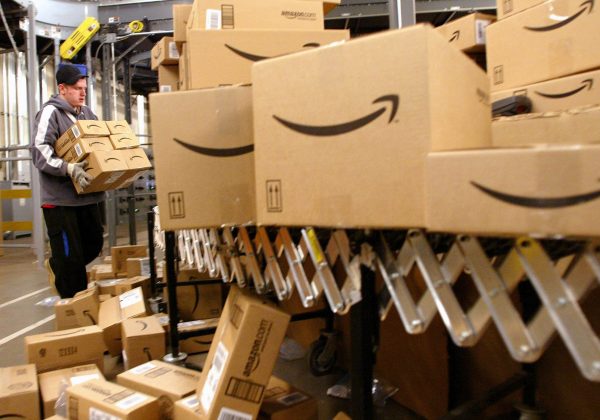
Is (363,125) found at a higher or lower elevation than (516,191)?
higher

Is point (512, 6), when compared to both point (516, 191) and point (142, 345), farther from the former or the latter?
point (142, 345)

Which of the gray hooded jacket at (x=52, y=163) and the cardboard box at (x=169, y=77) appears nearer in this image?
the gray hooded jacket at (x=52, y=163)

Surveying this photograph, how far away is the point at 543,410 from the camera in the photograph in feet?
4.53

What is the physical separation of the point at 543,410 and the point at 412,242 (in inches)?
35.6

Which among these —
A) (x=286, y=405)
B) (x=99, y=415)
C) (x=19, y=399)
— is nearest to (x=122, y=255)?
(x=19, y=399)

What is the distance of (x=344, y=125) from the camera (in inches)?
35.4

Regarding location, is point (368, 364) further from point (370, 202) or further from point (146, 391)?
point (146, 391)

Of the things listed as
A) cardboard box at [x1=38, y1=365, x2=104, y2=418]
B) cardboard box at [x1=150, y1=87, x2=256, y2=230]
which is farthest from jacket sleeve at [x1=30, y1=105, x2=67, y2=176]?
cardboard box at [x1=150, y1=87, x2=256, y2=230]

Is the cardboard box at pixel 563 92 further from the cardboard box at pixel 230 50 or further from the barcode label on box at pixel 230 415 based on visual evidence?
the barcode label on box at pixel 230 415

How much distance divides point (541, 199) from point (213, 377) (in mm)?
885

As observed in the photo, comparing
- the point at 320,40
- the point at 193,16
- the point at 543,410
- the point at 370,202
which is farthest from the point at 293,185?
the point at 193,16

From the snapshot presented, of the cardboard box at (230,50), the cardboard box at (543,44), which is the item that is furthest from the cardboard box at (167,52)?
the cardboard box at (543,44)

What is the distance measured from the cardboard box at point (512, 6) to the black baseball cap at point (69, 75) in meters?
2.20

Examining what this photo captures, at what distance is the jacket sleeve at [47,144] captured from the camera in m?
2.57
